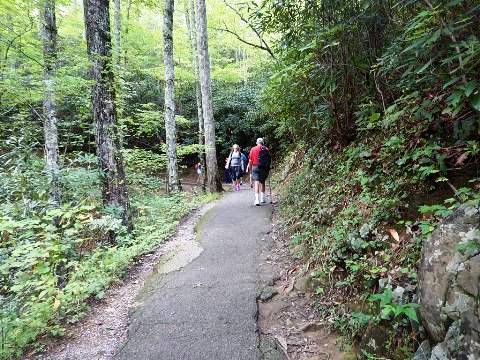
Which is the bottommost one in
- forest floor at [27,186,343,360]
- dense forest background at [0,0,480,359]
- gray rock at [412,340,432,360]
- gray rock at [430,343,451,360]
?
forest floor at [27,186,343,360]

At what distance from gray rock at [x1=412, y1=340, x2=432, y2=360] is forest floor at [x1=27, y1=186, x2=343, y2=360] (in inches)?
33.7

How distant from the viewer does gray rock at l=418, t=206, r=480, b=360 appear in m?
2.08

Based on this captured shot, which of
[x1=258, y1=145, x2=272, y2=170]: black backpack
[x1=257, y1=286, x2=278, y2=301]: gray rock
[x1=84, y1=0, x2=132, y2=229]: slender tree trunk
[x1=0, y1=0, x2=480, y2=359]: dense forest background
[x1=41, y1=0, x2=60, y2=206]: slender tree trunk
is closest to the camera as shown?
[x1=0, y1=0, x2=480, y2=359]: dense forest background

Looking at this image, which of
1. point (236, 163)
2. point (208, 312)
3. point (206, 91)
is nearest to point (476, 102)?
point (208, 312)

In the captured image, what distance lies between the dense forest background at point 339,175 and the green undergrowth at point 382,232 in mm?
16

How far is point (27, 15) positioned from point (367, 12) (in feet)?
23.1

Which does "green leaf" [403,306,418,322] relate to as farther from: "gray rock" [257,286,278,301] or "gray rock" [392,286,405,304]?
"gray rock" [257,286,278,301]

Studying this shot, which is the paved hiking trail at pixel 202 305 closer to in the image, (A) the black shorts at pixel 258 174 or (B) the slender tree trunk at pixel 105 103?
(B) the slender tree trunk at pixel 105 103

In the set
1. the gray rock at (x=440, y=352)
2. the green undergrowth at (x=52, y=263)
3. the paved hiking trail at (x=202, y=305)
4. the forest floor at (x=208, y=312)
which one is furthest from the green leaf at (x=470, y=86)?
the green undergrowth at (x=52, y=263)

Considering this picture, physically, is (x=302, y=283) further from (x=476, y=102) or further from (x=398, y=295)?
(x=476, y=102)

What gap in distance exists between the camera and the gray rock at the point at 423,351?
2308 millimetres

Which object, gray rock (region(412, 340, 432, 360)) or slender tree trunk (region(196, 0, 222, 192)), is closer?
gray rock (region(412, 340, 432, 360))

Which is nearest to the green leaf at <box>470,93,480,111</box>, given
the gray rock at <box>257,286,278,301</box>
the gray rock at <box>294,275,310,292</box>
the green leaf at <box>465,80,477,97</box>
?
the green leaf at <box>465,80,477,97</box>

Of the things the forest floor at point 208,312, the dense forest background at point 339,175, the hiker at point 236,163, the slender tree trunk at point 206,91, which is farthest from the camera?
the hiker at point 236,163
